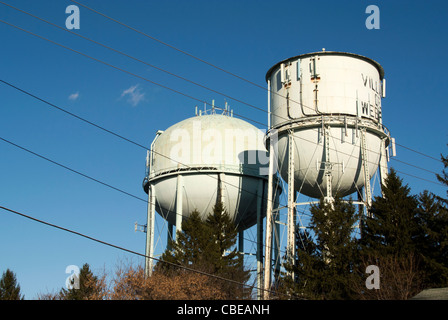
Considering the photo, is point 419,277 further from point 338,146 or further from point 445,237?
point 338,146

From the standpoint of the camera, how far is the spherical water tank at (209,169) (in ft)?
135

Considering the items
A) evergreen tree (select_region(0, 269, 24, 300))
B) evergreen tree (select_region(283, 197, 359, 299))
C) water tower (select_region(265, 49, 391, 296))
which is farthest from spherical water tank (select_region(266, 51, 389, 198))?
evergreen tree (select_region(0, 269, 24, 300))

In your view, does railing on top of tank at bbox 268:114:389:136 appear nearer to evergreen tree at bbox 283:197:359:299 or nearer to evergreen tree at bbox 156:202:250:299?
evergreen tree at bbox 283:197:359:299

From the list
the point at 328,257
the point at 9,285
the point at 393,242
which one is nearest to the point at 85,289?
the point at 9,285

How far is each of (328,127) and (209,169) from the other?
1041 cm

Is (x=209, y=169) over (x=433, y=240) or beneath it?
over

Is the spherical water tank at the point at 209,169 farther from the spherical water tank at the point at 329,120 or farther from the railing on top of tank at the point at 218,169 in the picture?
the spherical water tank at the point at 329,120

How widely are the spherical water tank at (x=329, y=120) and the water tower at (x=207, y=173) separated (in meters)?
6.54

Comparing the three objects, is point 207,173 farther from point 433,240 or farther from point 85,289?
point 433,240

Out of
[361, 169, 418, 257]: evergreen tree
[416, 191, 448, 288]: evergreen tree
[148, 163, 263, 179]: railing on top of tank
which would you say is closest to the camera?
[416, 191, 448, 288]: evergreen tree

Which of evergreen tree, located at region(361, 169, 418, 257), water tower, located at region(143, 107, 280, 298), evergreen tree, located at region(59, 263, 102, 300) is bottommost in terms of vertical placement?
evergreen tree, located at region(59, 263, 102, 300)

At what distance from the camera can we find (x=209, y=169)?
40.9m

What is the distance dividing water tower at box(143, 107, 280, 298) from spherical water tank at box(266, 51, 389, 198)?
6543mm

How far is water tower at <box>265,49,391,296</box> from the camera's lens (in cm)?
3316
